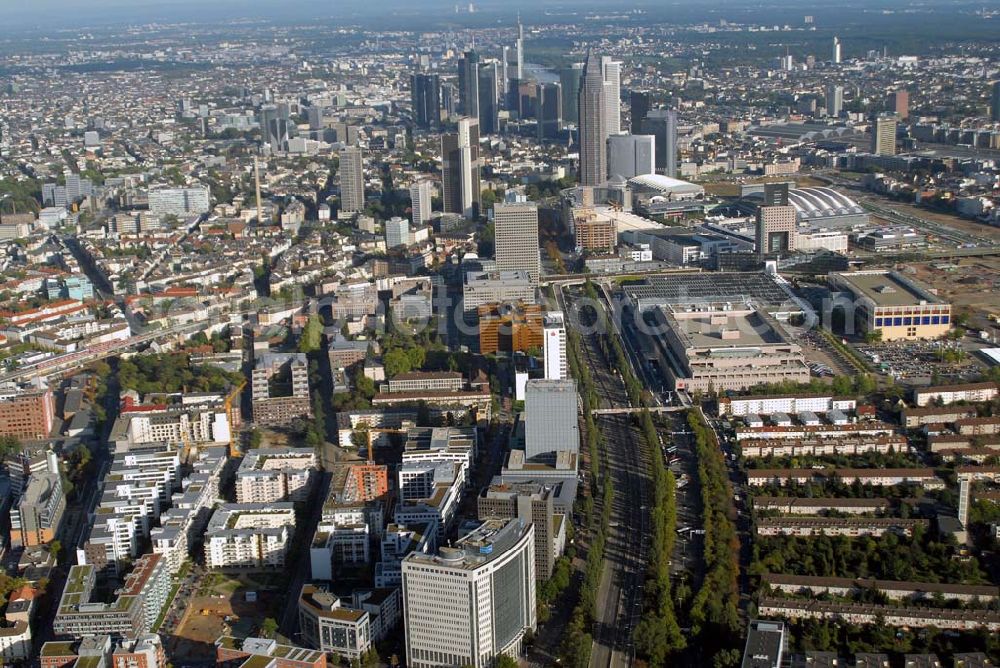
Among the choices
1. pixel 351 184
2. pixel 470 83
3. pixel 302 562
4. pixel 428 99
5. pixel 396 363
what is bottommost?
pixel 302 562

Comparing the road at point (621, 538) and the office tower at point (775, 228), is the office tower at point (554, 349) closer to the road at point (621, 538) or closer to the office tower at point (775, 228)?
the road at point (621, 538)

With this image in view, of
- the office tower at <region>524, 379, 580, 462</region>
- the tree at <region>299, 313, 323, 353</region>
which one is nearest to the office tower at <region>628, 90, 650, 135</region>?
the tree at <region>299, 313, 323, 353</region>

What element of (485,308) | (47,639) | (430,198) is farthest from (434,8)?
(47,639)

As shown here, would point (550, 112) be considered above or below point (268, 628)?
above

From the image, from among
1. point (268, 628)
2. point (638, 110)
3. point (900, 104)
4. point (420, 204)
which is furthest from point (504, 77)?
point (268, 628)

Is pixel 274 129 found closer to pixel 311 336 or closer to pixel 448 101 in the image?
pixel 448 101

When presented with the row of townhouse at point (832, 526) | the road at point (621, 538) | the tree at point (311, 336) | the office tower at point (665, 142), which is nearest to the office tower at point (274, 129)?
the office tower at point (665, 142)
